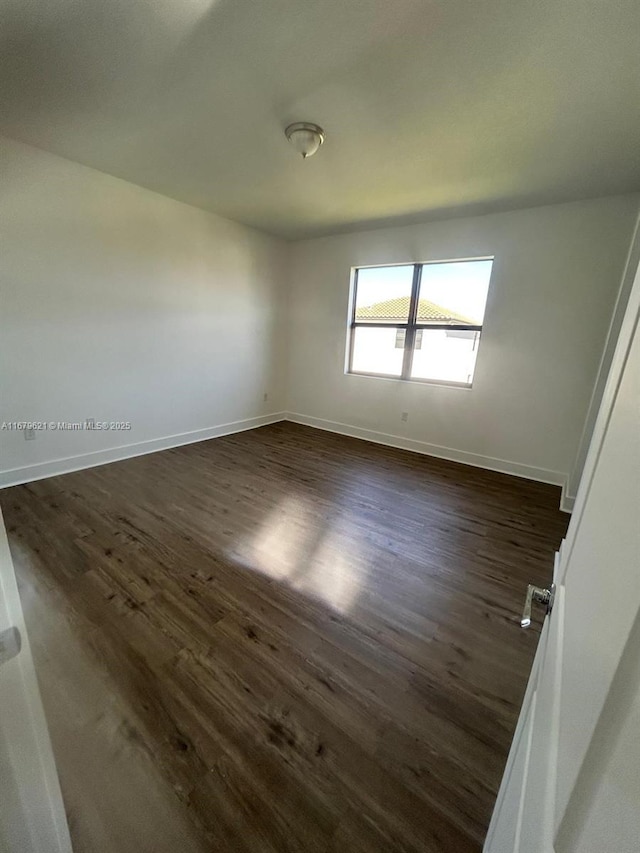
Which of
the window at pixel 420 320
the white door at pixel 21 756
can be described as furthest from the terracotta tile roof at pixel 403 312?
the white door at pixel 21 756

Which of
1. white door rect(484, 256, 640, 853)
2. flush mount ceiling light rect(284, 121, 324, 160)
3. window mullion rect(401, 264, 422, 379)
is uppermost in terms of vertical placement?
flush mount ceiling light rect(284, 121, 324, 160)

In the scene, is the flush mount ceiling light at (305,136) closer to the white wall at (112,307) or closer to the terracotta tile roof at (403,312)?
the white wall at (112,307)

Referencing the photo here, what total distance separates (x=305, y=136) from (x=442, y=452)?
129 inches

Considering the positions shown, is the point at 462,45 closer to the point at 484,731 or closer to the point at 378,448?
the point at 484,731

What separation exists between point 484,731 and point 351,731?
1.64 feet

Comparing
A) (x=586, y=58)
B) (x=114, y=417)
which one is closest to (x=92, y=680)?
(x=114, y=417)

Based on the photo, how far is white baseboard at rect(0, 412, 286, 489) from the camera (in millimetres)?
2928

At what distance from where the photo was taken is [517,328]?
342cm

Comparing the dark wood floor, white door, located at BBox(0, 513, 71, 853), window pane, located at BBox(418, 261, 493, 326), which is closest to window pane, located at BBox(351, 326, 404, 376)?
window pane, located at BBox(418, 261, 493, 326)

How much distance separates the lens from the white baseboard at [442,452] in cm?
351

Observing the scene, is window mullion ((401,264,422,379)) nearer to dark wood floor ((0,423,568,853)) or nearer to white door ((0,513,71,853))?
dark wood floor ((0,423,568,853))

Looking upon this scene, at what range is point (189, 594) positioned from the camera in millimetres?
1843

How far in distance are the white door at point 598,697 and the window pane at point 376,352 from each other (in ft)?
12.8

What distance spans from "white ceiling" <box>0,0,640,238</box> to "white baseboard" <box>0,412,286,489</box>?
2.48 metres
